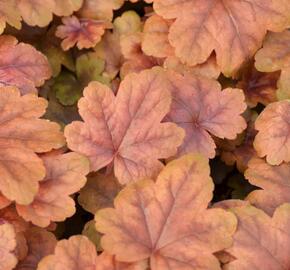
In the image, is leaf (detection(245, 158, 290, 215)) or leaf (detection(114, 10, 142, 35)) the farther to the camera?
leaf (detection(114, 10, 142, 35))

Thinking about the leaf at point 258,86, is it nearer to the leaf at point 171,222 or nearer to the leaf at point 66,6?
the leaf at point 171,222

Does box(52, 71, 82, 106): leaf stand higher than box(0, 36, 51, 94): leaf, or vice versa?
box(0, 36, 51, 94): leaf

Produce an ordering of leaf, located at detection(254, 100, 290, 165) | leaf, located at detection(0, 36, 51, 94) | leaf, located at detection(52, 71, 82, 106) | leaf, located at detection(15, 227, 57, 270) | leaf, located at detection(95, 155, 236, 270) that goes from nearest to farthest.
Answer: leaf, located at detection(95, 155, 236, 270)
leaf, located at detection(15, 227, 57, 270)
leaf, located at detection(254, 100, 290, 165)
leaf, located at detection(0, 36, 51, 94)
leaf, located at detection(52, 71, 82, 106)

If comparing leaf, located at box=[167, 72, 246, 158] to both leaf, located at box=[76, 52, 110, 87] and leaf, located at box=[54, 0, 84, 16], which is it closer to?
leaf, located at box=[76, 52, 110, 87]

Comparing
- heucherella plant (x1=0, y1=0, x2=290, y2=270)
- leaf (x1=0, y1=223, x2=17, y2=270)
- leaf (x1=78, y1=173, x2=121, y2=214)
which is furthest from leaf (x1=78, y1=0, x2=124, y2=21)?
leaf (x1=0, y1=223, x2=17, y2=270)

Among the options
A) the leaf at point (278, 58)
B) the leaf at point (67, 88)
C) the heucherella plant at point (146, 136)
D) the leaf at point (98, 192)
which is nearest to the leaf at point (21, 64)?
the heucherella plant at point (146, 136)

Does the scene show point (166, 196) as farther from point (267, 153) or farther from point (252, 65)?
point (252, 65)

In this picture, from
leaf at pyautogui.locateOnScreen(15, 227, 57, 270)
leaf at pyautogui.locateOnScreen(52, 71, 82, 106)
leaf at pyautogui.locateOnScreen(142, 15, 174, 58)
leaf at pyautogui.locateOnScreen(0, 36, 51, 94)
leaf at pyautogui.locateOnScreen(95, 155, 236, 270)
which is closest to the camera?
leaf at pyautogui.locateOnScreen(95, 155, 236, 270)
